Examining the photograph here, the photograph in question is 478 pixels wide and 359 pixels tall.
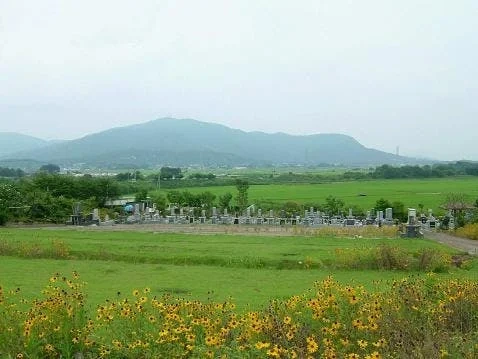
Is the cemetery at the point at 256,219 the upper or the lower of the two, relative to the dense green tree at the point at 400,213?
lower

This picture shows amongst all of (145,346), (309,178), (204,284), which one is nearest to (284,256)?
(204,284)

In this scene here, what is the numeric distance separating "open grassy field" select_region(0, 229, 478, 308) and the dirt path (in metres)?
0.96

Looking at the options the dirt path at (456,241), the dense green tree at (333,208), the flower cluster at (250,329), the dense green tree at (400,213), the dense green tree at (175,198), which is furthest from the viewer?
the dense green tree at (175,198)

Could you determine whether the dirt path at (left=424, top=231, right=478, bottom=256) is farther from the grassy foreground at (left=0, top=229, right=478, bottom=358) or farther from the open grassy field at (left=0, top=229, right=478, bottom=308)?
the grassy foreground at (left=0, top=229, right=478, bottom=358)

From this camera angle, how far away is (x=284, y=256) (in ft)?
66.5

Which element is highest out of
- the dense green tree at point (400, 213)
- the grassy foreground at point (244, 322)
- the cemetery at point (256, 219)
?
the grassy foreground at point (244, 322)

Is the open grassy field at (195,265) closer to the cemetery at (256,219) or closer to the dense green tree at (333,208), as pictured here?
the cemetery at (256,219)

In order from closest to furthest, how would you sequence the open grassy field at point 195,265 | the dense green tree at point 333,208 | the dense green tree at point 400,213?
1. the open grassy field at point 195,265
2. the dense green tree at point 400,213
3. the dense green tree at point 333,208

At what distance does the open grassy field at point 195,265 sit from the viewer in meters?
14.2

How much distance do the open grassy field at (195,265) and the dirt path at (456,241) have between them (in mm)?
960

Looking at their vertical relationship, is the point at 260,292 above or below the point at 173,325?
below

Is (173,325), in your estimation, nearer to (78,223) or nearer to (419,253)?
(419,253)

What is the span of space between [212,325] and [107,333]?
6.84 feet

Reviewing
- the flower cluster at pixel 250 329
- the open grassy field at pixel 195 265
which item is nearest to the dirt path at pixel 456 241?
the open grassy field at pixel 195 265
